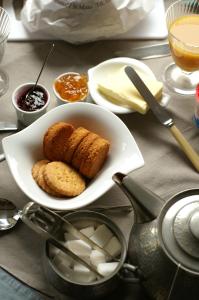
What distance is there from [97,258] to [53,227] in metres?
0.09

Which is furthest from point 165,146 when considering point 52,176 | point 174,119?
point 52,176

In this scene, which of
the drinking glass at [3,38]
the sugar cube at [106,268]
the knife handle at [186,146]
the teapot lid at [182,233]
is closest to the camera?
the teapot lid at [182,233]

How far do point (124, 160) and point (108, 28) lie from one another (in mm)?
377

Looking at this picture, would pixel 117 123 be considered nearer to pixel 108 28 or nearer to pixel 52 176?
pixel 52 176

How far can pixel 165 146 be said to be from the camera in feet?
3.27

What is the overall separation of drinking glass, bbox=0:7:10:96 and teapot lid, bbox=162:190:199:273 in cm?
53

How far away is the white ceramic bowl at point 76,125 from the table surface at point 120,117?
0.05 m

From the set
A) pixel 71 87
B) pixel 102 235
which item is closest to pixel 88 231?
pixel 102 235

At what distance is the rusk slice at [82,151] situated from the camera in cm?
90

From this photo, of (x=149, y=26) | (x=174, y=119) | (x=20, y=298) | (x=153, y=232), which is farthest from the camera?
(x=149, y=26)

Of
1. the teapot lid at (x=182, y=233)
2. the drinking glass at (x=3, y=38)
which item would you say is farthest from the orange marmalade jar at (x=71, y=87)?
the teapot lid at (x=182, y=233)

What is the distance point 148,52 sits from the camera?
1.14 meters

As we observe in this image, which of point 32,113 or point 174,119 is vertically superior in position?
point 32,113

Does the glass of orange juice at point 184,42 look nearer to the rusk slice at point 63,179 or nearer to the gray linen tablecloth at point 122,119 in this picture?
the gray linen tablecloth at point 122,119
